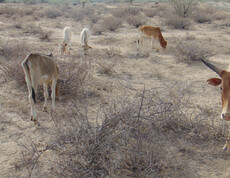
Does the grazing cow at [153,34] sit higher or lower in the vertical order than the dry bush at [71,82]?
higher

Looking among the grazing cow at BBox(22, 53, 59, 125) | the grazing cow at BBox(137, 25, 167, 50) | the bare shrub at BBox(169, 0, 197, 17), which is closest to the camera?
the grazing cow at BBox(22, 53, 59, 125)

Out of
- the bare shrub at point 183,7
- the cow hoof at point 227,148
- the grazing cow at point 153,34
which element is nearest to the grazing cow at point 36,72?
the cow hoof at point 227,148

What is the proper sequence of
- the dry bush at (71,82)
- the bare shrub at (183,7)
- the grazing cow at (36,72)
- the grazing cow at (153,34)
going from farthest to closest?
the bare shrub at (183,7)
the grazing cow at (153,34)
the dry bush at (71,82)
the grazing cow at (36,72)

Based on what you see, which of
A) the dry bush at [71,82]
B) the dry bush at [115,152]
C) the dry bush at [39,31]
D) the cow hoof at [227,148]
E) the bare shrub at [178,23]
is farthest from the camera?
the bare shrub at [178,23]

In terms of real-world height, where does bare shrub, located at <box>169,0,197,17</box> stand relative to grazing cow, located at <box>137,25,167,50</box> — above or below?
above

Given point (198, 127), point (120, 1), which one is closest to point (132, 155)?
point (198, 127)

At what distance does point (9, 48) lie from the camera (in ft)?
24.5

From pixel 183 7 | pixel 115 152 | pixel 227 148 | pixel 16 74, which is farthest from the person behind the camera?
pixel 183 7

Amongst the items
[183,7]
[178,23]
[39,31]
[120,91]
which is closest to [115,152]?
[120,91]

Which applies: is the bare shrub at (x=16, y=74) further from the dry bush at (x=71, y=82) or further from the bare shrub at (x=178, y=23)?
the bare shrub at (x=178, y=23)

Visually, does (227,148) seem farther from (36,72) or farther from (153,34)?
(153,34)

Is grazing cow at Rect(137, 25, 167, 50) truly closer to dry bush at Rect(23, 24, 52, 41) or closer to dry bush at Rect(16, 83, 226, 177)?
dry bush at Rect(23, 24, 52, 41)

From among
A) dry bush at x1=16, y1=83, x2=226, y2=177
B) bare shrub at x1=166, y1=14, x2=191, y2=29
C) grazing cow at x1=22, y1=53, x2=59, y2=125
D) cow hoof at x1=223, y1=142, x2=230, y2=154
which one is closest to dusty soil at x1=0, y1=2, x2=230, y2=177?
cow hoof at x1=223, y1=142, x2=230, y2=154

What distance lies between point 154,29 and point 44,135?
7783 mm
